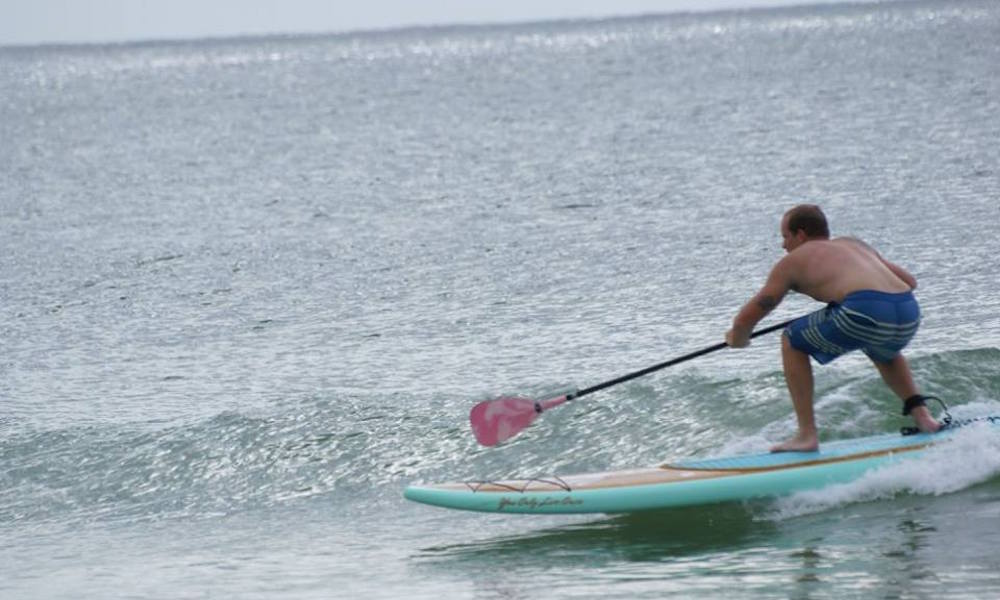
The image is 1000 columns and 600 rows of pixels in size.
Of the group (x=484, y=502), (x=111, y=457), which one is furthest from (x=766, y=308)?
(x=111, y=457)

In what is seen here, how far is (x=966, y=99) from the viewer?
46.7 metres

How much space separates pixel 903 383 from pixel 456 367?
5.58 metres

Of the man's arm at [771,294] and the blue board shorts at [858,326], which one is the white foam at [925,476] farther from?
the man's arm at [771,294]

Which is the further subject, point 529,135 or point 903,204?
point 529,135

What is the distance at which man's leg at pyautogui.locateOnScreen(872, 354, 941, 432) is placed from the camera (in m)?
9.78

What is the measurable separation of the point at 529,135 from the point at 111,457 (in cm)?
3598

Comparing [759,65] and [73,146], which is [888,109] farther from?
[759,65]

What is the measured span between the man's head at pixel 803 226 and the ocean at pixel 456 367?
4.38 ft

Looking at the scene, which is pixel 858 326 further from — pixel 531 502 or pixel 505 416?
pixel 505 416

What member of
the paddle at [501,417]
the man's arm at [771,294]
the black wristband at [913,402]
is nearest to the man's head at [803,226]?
the man's arm at [771,294]

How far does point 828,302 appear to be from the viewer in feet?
31.1

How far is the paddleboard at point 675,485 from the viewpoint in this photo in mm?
9453

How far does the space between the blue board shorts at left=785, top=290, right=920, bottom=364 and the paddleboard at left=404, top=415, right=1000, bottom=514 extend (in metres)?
0.58

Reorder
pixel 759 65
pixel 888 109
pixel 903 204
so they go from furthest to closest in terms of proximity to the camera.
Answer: pixel 759 65 < pixel 888 109 < pixel 903 204
